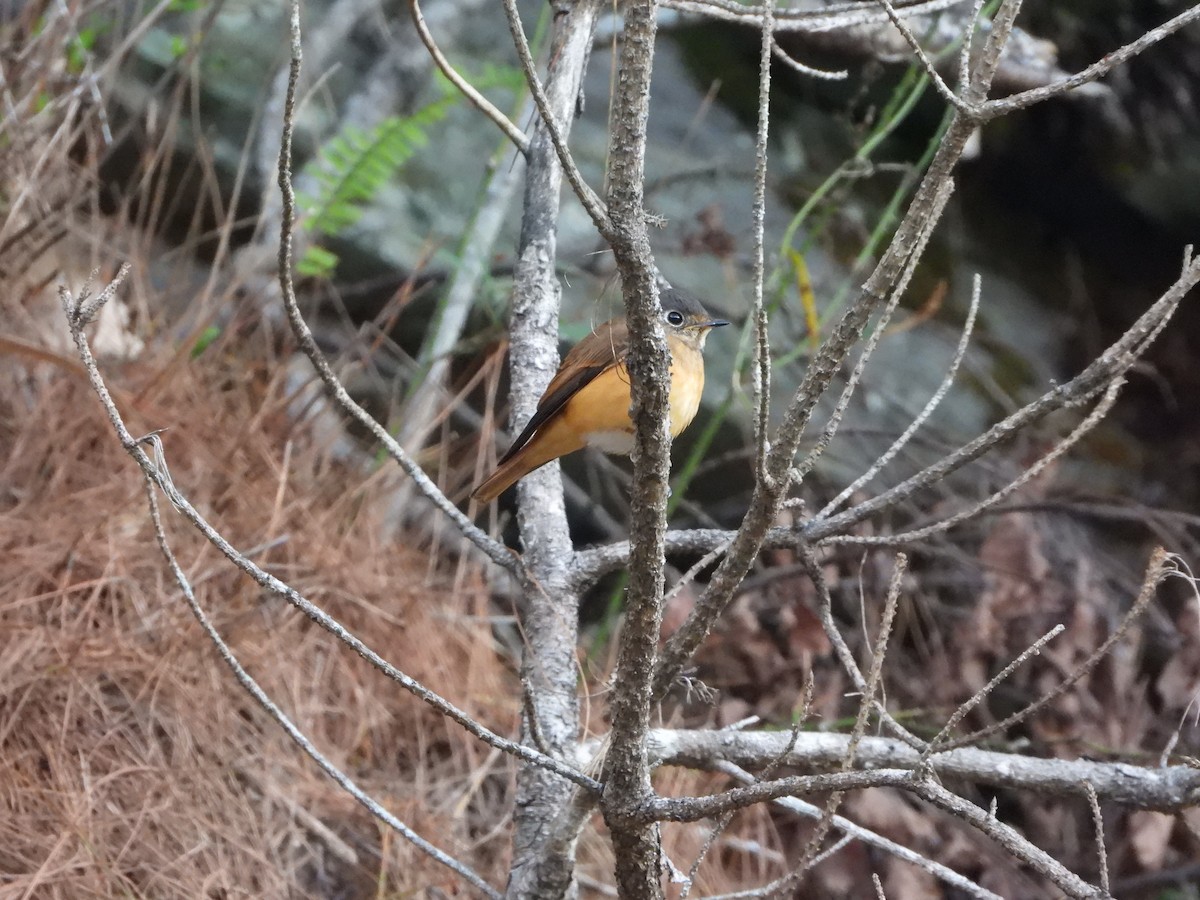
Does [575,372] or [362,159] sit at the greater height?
[362,159]

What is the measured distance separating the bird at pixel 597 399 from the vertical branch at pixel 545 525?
10 centimetres

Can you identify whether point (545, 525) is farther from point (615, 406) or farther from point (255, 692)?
point (615, 406)

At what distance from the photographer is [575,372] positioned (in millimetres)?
2705

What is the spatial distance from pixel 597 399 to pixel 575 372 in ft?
0.59

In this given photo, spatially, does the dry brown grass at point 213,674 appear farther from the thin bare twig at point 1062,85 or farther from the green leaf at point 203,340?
the thin bare twig at point 1062,85

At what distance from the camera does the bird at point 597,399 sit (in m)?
2.50

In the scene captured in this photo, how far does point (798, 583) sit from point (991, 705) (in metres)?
0.96

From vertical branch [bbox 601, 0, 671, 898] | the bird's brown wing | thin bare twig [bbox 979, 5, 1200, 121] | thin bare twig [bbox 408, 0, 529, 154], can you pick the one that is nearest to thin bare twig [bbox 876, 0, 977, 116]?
thin bare twig [bbox 979, 5, 1200, 121]

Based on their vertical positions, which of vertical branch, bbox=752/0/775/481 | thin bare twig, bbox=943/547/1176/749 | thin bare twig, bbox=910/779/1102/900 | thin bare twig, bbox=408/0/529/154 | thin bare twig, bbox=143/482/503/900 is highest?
thin bare twig, bbox=408/0/529/154

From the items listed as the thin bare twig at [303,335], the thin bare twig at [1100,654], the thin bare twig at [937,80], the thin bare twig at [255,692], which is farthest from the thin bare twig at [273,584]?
the thin bare twig at [937,80]

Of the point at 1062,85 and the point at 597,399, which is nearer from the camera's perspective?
the point at 1062,85

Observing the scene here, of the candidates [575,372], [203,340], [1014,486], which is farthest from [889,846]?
[203,340]

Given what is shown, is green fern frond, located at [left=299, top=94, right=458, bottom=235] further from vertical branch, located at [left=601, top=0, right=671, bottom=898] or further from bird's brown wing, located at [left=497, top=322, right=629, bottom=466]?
vertical branch, located at [left=601, top=0, right=671, bottom=898]

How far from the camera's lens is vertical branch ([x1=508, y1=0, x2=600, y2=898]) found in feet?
6.12
